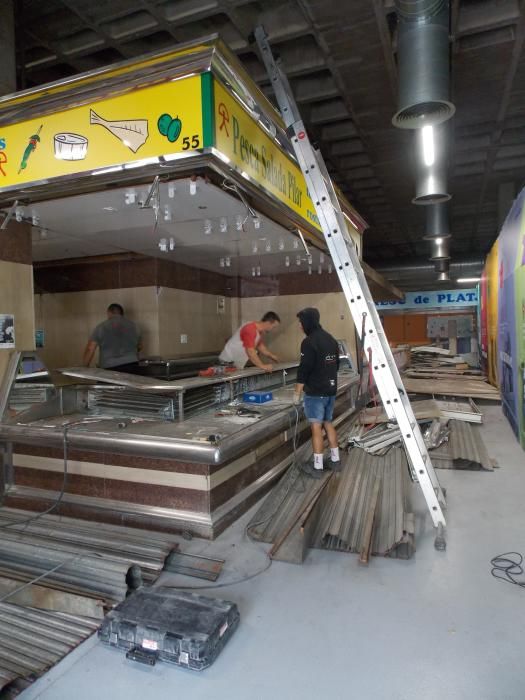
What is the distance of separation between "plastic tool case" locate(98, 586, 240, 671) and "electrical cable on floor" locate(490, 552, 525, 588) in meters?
1.51

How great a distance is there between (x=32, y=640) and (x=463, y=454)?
162 inches

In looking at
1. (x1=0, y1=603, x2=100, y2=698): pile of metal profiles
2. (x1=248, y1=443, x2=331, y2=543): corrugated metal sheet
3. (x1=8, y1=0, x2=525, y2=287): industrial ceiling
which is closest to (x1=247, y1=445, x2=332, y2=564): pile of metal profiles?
(x1=248, y1=443, x2=331, y2=543): corrugated metal sheet

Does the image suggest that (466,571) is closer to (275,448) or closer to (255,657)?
(255,657)

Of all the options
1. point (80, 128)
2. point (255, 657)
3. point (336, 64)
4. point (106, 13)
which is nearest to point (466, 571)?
point (255, 657)

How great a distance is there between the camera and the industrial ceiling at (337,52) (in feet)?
12.9

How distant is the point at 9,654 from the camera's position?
201 cm

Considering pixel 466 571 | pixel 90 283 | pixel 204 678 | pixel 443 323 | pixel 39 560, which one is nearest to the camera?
pixel 204 678

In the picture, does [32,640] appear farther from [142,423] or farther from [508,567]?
[508,567]

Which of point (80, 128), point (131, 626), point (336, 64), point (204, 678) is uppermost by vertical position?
point (336, 64)

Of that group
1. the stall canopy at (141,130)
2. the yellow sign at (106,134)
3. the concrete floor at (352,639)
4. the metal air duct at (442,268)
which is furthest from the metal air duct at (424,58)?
the metal air duct at (442,268)

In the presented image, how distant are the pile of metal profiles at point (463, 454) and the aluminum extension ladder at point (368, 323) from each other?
5.18 ft

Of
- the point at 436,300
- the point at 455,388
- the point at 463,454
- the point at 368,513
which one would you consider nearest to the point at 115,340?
the point at 368,513

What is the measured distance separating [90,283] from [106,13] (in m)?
3.75

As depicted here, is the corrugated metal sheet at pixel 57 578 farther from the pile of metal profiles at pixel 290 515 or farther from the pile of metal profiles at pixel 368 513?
the pile of metal profiles at pixel 368 513
